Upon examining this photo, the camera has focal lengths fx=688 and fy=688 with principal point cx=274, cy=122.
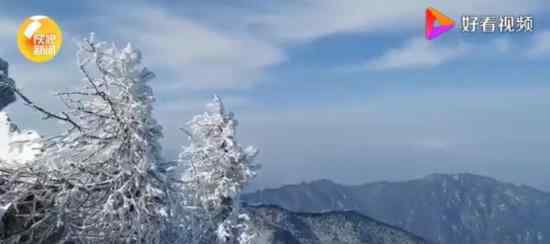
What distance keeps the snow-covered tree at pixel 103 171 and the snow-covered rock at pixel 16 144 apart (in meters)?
0.47

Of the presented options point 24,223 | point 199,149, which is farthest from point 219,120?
point 24,223

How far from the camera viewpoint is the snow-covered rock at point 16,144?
50.2 feet

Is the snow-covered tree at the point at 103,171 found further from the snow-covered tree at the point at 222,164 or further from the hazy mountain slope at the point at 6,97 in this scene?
the snow-covered tree at the point at 222,164

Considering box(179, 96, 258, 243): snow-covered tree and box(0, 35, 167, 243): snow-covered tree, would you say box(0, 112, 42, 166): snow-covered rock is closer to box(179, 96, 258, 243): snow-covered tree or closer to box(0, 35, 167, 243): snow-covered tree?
box(0, 35, 167, 243): snow-covered tree

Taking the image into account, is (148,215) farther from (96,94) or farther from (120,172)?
(96,94)

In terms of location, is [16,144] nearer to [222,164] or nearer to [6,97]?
[6,97]

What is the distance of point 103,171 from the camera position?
14953 mm

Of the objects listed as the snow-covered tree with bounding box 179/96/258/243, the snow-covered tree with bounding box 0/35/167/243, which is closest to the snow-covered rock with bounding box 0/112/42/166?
the snow-covered tree with bounding box 0/35/167/243

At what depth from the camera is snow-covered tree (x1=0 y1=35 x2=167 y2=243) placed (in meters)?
14.4

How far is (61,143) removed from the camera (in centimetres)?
1525

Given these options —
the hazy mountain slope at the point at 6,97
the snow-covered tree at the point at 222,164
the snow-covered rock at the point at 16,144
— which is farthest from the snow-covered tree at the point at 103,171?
the snow-covered tree at the point at 222,164

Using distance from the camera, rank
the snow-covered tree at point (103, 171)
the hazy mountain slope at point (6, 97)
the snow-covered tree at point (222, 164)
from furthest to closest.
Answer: the snow-covered tree at point (222, 164) → the hazy mountain slope at point (6, 97) → the snow-covered tree at point (103, 171)

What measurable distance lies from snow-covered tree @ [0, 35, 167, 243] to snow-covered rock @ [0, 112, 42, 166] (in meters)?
0.47

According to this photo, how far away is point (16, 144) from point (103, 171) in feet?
8.07
